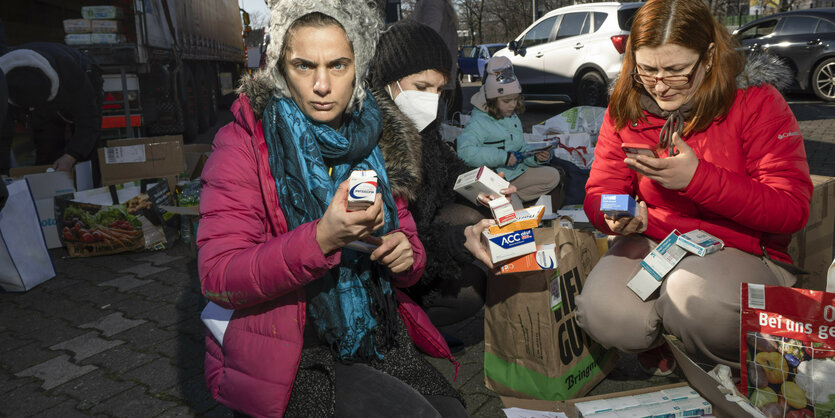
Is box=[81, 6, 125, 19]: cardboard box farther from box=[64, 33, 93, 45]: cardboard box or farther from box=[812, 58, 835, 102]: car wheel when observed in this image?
box=[812, 58, 835, 102]: car wheel

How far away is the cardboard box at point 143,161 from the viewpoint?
5.05m

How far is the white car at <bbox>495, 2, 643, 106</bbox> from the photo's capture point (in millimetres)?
10422

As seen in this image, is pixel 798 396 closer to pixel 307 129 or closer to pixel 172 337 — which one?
pixel 307 129

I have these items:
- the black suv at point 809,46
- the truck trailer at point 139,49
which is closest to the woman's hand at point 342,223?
the truck trailer at point 139,49

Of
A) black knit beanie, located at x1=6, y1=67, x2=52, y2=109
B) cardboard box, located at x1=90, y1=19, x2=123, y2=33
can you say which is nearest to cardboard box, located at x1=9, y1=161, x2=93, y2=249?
black knit beanie, located at x1=6, y1=67, x2=52, y2=109

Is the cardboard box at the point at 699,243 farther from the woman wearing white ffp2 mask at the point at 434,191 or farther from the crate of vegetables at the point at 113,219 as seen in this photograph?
the crate of vegetables at the point at 113,219

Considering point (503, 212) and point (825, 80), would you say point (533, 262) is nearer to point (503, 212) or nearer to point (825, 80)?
point (503, 212)

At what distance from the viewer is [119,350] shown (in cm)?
325

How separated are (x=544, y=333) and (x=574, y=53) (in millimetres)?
9606

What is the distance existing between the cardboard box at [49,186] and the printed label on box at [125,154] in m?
0.31

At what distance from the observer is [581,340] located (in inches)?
99.3

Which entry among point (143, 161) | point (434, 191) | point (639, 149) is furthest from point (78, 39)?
point (639, 149)

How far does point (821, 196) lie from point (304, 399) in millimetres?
2315

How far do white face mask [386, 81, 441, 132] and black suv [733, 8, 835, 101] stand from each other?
10.3m
